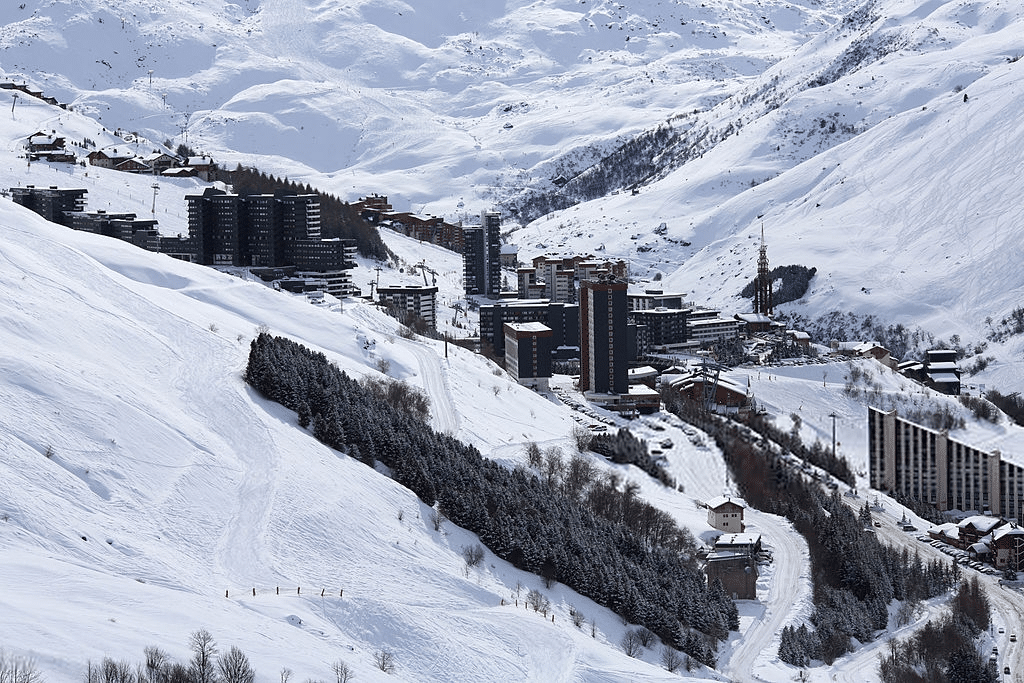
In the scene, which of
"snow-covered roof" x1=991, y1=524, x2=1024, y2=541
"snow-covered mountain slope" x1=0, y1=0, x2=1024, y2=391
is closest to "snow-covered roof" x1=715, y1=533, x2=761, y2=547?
"snow-covered roof" x1=991, y1=524, x2=1024, y2=541

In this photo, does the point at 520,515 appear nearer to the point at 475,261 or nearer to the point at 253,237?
the point at 253,237

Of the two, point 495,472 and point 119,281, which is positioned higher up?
point 119,281

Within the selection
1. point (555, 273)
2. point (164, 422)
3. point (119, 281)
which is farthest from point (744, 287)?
point (164, 422)

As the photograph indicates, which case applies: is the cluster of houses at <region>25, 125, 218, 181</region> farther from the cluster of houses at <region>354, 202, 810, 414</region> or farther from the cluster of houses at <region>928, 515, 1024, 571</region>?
the cluster of houses at <region>928, 515, 1024, 571</region>

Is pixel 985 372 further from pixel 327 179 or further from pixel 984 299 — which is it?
pixel 327 179

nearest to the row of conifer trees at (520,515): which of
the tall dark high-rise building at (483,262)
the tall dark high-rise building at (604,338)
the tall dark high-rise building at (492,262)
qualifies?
the tall dark high-rise building at (604,338)
